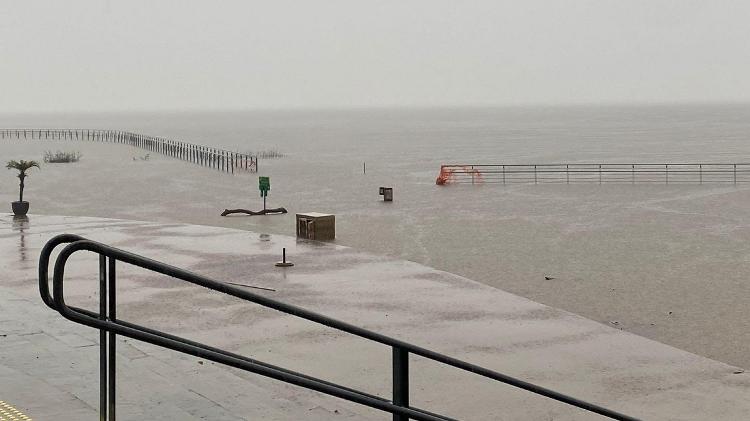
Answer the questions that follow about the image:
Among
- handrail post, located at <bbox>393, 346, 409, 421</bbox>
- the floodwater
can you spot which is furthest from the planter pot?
handrail post, located at <bbox>393, 346, 409, 421</bbox>

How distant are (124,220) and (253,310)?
56.9 feet

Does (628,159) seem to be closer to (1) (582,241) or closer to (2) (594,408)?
(1) (582,241)

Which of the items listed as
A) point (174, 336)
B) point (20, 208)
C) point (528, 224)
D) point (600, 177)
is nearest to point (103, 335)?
point (174, 336)

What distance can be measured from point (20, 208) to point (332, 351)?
74.1 feet

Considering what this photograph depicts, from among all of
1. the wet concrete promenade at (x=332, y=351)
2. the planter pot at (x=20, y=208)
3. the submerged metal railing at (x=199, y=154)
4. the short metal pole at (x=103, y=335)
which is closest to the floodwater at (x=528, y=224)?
the wet concrete promenade at (x=332, y=351)

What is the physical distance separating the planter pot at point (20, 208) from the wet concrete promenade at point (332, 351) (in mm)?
9861

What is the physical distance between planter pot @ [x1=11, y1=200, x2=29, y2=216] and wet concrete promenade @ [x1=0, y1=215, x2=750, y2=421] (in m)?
9.86

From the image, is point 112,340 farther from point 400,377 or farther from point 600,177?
point 600,177

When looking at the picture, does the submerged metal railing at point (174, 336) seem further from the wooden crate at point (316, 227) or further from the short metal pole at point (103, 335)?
the wooden crate at point (316, 227)

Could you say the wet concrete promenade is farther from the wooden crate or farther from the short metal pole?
→ the wooden crate

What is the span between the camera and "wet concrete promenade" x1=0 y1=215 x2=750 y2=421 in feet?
30.7

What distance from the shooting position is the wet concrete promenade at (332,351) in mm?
9344

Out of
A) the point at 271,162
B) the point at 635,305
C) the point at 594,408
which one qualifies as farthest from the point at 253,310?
the point at 271,162

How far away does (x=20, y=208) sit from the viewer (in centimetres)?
3331
